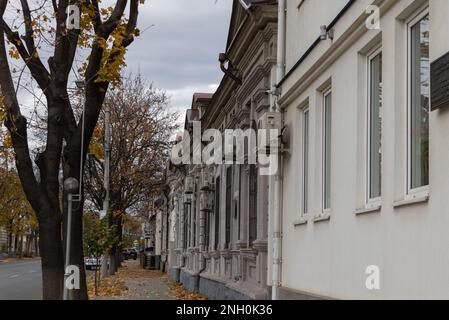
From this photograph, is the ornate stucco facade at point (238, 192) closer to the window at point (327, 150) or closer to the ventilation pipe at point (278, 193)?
the ventilation pipe at point (278, 193)

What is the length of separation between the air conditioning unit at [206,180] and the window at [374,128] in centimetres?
1423

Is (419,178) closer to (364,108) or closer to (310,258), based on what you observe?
(364,108)

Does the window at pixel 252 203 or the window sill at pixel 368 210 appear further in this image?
the window at pixel 252 203

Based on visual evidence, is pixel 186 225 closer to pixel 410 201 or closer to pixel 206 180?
pixel 206 180

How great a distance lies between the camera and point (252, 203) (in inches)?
607

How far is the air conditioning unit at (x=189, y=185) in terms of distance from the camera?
2797 centimetres

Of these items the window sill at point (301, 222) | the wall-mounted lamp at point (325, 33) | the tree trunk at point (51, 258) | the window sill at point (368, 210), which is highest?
the wall-mounted lamp at point (325, 33)

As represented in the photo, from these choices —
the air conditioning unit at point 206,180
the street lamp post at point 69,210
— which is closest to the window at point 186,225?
the air conditioning unit at point 206,180

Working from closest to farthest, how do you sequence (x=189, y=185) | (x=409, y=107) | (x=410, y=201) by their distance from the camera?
(x=410, y=201) < (x=409, y=107) < (x=189, y=185)

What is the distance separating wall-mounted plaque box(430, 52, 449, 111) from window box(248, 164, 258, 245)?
346 inches

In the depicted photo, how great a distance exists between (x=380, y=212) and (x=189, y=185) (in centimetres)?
2224

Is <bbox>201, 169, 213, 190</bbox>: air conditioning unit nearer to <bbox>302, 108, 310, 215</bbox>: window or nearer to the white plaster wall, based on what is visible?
the white plaster wall

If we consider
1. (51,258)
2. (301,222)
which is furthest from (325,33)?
(51,258)

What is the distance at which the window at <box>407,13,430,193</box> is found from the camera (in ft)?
21.6
